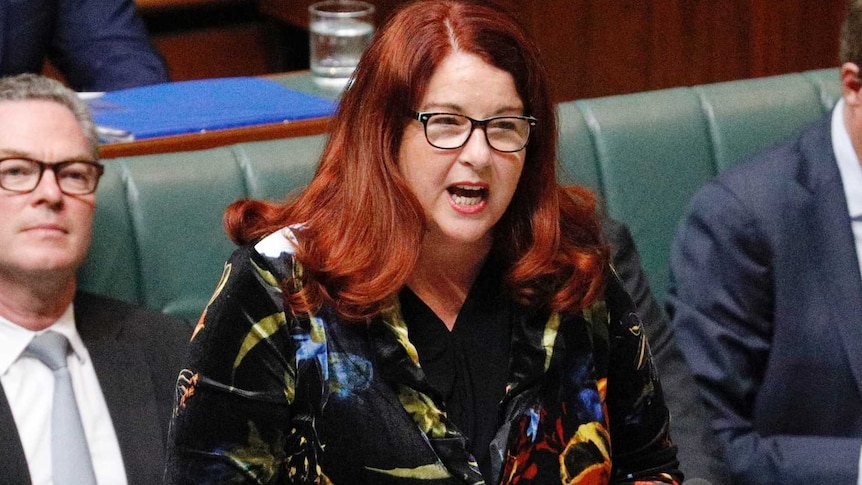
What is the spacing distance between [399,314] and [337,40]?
1391 mm

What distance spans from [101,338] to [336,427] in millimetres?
640

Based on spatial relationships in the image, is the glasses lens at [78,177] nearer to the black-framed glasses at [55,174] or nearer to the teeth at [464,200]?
the black-framed glasses at [55,174]

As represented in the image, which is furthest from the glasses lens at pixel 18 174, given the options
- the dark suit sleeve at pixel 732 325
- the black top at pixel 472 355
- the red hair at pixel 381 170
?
the dark suit sleeve at pixel 732 325

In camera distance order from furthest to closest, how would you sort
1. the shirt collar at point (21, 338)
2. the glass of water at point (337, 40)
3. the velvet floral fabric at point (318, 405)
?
the glass of water at point (337, 40)
the shirt collar at point (21, 338)
the velvet floral fabric at point (318, 405)

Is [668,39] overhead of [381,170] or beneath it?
beneath

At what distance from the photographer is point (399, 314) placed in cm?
141

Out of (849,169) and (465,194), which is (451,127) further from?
(849,169)

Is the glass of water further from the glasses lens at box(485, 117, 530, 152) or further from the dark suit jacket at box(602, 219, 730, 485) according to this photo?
the glasses lens at box(485, 117, 530, 152)

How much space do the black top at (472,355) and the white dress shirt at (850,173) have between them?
1.96ft

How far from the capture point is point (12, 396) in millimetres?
1818

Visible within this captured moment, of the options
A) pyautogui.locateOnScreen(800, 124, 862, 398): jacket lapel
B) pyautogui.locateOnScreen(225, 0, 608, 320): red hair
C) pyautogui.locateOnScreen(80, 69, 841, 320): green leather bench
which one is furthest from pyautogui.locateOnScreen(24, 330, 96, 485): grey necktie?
pyautogui.locateOnScreen(800, 124, 862, 398): jacket lapel

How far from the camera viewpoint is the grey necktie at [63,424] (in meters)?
1.79

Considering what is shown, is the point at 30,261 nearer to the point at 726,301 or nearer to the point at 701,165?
the point at 726,301

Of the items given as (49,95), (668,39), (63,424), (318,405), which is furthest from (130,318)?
(668,39)
